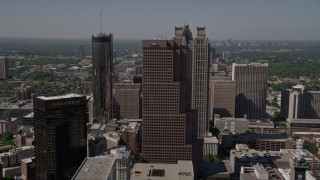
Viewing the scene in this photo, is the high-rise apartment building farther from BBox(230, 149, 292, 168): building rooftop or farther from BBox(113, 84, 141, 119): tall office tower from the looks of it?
BBox(113, 84, 141, 119): tall office tower

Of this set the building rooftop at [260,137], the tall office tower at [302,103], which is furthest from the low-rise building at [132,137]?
the tall office tower at [302,103]

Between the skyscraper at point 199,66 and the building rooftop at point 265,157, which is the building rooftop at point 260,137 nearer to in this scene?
the skyscraper at point 199,66

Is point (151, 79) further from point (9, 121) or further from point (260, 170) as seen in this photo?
point (9, 121)

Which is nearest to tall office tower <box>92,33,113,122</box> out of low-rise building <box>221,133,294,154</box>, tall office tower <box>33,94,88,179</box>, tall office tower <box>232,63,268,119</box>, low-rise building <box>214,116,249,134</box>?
low-rise building <box>214,116,249,134</box>

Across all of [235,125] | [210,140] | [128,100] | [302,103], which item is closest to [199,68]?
[210,140]

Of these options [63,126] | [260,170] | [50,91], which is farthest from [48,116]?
[50,91]
